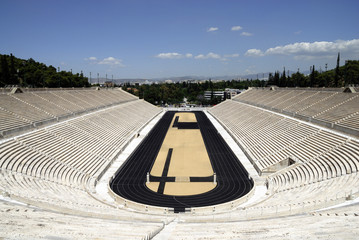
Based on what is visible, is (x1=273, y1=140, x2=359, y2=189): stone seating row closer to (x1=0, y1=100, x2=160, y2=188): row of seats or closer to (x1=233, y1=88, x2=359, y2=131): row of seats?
(x1=233, y1=88, x2=359, y2=131): row of seats

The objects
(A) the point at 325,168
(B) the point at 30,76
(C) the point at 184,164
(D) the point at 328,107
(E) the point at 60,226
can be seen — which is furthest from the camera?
(B) the point at 30,76

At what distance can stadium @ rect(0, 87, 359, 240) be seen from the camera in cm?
873

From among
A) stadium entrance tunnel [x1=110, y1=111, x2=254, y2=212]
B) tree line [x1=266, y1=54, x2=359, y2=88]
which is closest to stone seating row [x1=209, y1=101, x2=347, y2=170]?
stadium entrance tunnel [x1=110, y1=111, x2=254, y2=212]

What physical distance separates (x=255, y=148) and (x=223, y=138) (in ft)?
24.4

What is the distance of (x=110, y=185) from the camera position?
56.2ft

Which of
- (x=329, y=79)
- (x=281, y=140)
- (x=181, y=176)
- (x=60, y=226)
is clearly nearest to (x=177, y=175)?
(x=181, y=176)

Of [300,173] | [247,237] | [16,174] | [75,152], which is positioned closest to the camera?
[247,237]

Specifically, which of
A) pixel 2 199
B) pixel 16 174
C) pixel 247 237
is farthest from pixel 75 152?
pixel 247 237

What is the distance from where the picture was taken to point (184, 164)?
21750mm

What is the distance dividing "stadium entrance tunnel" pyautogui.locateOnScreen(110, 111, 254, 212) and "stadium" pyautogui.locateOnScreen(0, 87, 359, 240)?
0.08m

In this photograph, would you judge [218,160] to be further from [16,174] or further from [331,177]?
[16,174]

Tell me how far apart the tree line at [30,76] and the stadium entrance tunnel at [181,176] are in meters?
28.8

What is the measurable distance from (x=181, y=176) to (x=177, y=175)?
367 millimetres

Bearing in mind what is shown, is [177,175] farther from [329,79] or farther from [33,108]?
[329,79]
